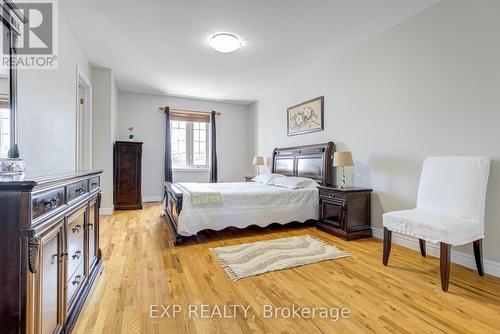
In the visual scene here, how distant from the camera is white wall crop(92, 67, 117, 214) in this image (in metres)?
4.38

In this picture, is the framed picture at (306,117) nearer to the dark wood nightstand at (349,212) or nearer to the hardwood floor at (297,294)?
the dark wood nightstand at (349,212)

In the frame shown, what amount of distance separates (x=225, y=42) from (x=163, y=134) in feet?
11.5

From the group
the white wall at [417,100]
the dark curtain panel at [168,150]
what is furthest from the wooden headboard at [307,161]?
the dark curtain panel at [168,150]

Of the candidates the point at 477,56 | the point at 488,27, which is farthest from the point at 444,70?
the point at 488,27

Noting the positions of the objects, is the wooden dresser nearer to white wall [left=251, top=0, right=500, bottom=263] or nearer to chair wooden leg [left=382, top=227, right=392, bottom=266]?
chair wooden leg [left=382, top=227, right=392, bottom=266]

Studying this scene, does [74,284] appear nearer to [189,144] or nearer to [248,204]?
[248,204]

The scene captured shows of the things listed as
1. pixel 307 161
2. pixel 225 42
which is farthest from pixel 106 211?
pixel 307 161

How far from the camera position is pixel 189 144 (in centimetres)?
641

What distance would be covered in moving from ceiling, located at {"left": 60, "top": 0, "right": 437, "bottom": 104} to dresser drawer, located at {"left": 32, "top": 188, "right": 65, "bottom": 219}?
2.20 m

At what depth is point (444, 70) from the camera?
2.54 meters

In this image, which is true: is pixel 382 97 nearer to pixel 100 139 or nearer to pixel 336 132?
pixel 336 132

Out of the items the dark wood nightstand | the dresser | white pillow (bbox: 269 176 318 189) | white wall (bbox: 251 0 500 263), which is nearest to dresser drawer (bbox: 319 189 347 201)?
the dark wood nightstand

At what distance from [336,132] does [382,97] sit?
2.84ft

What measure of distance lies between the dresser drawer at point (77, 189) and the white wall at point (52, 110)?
25.8 inches
